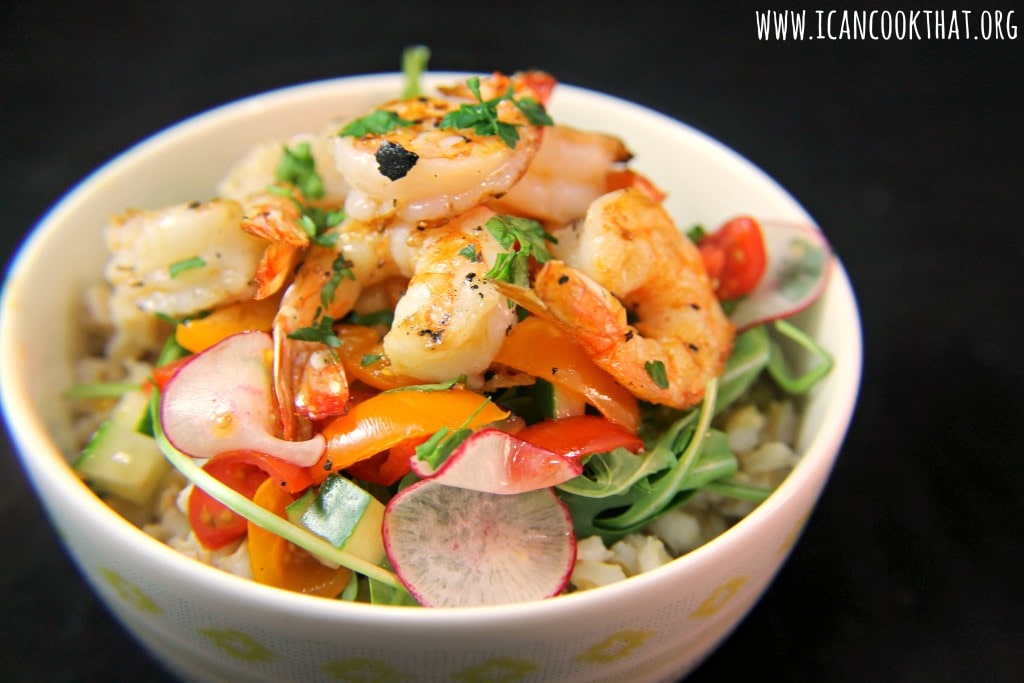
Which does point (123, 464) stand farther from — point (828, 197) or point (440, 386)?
point (828, 197)

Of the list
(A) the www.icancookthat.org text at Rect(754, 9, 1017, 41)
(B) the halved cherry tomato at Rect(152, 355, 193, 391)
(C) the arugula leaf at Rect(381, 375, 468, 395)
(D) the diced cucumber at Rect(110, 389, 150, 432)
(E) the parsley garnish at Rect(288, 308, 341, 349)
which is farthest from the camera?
(A) the www.icancookthat.org text at Rect(754, 9, 1017, 41)

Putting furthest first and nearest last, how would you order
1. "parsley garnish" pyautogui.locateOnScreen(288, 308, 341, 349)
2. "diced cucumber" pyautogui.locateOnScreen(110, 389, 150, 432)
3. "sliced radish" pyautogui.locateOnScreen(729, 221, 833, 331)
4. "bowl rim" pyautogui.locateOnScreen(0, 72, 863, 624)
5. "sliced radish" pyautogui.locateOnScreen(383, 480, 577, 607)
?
"sliced radish" pyautogui.locateOnScreen(729, 221, 833, 331) → "diced cucumber" pyautogui.locateOnScreen(110, 389, 150, 432) → "parsley garnish" pyautogui.locateOnScreen(288, 308, 341, 349) → "sliced radish" pyautogui.locateOnScreen(383, 480, 577, 607) → "bowl rim" pyautogui.locateOnScreen(0, 72, 863, 624)

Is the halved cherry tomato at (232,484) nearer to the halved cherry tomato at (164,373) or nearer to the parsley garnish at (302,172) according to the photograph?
the halved cherry tomato at (164,373)

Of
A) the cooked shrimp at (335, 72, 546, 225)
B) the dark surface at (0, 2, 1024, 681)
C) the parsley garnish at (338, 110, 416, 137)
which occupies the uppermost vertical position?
the parsley garnish at (338, 110, 416, 137)

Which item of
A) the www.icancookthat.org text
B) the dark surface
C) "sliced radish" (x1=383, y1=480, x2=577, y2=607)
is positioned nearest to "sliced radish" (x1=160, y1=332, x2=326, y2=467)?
"sliced radish" (x1=383, y1=480, x2=577, y2=607)

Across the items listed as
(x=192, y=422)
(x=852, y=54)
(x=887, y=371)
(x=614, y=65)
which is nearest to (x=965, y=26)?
(x=852, y=54)

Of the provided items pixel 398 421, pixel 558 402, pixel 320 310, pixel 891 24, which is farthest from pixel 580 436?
pixel 891 24

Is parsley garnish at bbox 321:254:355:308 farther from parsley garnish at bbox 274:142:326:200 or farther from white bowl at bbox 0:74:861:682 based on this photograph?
white bowl at bbox 0:74:861:682
